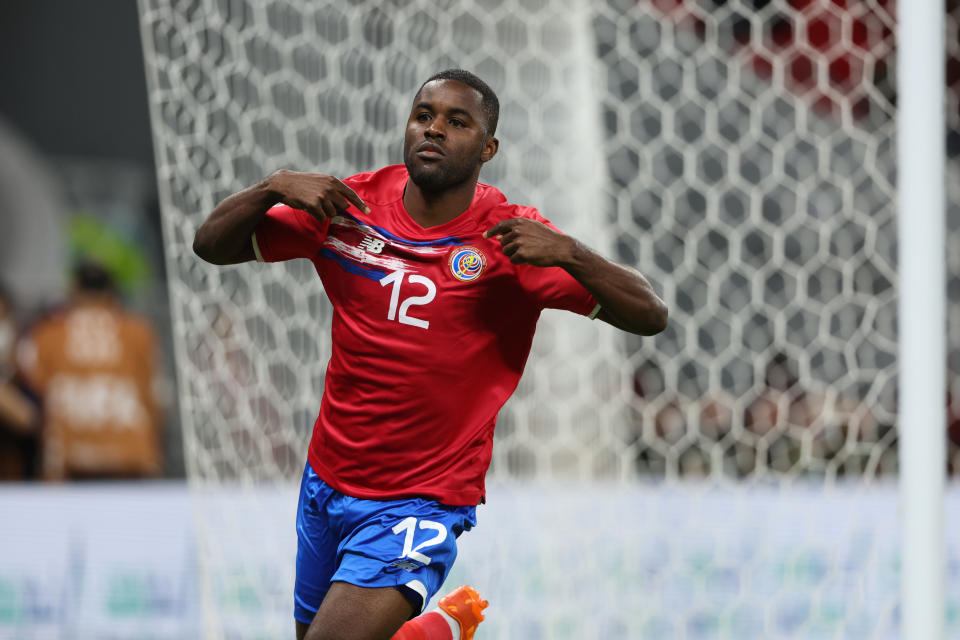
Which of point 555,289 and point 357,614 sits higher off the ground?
point 555,289

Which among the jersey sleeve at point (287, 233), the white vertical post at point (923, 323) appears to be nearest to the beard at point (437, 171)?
the jersey sleeve at point (287, 233)

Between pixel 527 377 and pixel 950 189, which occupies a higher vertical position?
pixel 950 189

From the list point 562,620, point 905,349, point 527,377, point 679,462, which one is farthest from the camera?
point 679,462

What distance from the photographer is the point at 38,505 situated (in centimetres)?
379

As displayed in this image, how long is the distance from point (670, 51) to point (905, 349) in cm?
281

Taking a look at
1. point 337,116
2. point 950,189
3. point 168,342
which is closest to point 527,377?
point 337,116

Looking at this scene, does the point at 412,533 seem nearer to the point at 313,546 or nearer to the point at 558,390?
the point at 313,546

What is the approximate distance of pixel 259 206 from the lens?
79.2 inches

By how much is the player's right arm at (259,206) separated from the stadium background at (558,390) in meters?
1.04

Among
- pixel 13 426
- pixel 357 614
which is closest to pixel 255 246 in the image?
pixel 357 614

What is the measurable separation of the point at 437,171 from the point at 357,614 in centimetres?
84

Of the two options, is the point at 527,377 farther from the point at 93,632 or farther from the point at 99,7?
the point at 99,7

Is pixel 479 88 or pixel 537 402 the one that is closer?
pixel 479 88

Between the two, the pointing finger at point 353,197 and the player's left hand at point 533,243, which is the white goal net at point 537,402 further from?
the player's left hand at point 533,243
